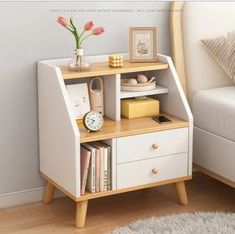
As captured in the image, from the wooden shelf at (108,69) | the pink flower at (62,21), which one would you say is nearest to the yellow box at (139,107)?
the wooden shelf at (108,69)

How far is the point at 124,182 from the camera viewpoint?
2971mm

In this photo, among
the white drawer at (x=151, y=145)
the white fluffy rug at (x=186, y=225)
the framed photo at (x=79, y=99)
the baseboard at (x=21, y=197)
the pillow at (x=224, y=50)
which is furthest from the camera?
the pillow at (x=224, y=50)

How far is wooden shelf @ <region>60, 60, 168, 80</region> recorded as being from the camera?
9.56 feet

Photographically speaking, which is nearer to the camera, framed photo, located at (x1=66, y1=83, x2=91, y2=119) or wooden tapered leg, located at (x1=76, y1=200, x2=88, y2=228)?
wooden tapered leg, located at (x1=76, y1=200, x2=88, y2=228)

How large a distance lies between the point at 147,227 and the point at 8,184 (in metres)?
0.75

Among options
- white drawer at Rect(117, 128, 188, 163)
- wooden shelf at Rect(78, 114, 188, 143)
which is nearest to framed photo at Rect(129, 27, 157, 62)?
wooden shelf at Rect(78, 114, 188, 143)

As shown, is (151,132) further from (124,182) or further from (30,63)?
(30,63)

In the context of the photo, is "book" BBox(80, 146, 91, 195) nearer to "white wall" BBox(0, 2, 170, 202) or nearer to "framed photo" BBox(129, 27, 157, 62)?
"white wall" BBox(0, 2, 170, 202)

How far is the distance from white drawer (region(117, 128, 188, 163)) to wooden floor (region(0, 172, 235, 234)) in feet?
1.01

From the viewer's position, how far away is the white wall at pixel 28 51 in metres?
3.01

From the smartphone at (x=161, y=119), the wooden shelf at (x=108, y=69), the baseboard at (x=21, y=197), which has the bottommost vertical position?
the baseboard at (x=21, y=197)

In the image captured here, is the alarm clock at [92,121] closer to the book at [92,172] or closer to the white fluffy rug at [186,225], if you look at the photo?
the book at [92,172]

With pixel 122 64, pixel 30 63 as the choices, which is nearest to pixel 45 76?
pixel 30 63

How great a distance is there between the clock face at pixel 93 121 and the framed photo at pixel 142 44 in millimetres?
441
